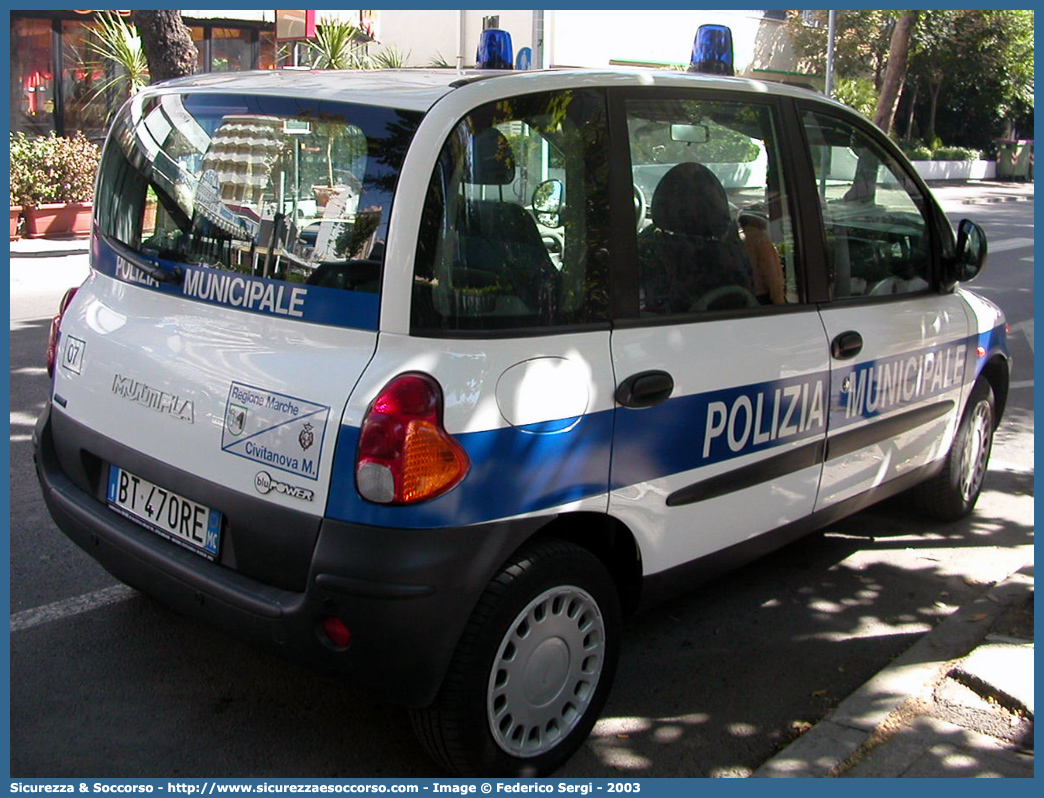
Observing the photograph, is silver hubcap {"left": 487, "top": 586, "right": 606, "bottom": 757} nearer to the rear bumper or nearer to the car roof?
the rear bumper

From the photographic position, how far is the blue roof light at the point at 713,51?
13.5 ft

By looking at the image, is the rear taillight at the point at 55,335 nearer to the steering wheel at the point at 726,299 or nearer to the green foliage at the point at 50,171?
the steering wheel at the point at 726,299

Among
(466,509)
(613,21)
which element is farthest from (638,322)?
(613,21)

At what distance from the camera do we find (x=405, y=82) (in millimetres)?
3100

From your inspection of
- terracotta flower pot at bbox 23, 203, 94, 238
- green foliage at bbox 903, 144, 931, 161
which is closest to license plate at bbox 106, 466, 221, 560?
terracotta flower pot at bbox 23, 203, 94, 238

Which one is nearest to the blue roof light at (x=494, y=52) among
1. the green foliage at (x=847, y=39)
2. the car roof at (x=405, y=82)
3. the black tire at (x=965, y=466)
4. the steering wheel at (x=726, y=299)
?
the car roof at (x=405, y=82)

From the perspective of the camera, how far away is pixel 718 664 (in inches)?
151

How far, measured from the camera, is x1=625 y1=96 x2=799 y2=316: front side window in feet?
10.9

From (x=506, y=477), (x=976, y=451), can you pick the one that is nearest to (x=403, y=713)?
(x=506, y=477)

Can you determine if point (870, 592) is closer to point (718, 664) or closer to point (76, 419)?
point (718, 664)

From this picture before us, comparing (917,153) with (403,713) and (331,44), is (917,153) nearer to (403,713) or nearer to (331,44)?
(331,44)

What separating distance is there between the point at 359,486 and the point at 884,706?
1.85 meters

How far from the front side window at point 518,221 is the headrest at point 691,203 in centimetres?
34

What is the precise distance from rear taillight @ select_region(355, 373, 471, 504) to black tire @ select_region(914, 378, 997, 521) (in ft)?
9.99
